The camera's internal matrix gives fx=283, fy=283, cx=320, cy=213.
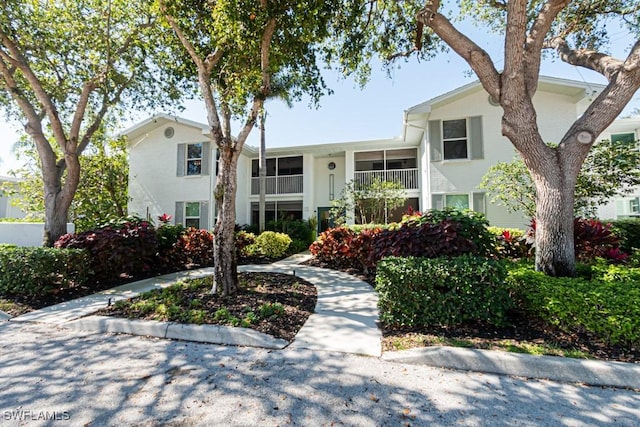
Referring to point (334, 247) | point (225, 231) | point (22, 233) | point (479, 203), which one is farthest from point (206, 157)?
point (479, 203)

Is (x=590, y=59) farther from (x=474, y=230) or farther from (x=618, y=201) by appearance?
(x=618, y=201)

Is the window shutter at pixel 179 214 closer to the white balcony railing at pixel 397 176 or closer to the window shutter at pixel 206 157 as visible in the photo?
the window shutter at pixel 206 157

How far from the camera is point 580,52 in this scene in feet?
18.5

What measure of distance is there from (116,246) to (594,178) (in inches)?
494

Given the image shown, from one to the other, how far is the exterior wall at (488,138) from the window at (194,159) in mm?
10847

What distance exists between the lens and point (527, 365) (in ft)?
9.57

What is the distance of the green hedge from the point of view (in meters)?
3.11

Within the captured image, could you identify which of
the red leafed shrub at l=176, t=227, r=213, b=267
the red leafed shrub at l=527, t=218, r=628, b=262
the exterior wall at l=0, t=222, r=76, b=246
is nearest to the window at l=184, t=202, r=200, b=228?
the exterior wall at l=0, t=222, r=76, b=246

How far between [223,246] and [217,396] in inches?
115

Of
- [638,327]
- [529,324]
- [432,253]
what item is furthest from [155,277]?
[638,327]

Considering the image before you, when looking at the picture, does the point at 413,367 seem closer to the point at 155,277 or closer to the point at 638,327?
the point at 638,327

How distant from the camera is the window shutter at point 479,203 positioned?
→ 432 inches

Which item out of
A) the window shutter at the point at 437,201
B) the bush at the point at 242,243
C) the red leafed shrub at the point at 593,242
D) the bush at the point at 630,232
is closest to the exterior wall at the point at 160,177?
the bush at the point at 242,243

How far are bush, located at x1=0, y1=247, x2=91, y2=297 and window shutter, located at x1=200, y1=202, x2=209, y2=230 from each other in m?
8.01
